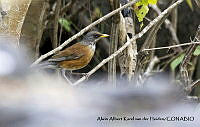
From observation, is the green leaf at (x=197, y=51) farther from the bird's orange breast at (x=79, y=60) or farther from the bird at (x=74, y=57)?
the bird's orange breast at (x=79, y=60)

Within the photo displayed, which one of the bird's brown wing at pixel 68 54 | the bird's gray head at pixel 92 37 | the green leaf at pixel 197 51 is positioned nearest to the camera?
the green leaf at pixel 197 51

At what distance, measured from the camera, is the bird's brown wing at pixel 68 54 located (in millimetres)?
3957

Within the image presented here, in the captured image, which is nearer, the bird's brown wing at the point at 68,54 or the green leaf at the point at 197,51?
the green leaf at the point at 197,51

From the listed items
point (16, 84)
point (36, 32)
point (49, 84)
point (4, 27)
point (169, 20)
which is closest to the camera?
point (16, 84)

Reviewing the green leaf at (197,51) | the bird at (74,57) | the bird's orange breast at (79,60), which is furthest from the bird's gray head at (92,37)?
the green leaf at (197,51)

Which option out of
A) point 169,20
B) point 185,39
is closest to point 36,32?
point 169,20

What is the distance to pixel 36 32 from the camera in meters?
2.99

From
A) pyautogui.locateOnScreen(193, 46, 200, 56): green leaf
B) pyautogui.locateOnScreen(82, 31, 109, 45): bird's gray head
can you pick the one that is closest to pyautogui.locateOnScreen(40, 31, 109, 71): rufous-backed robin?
pyautogui.locateOnScreen(82, 31, 109, 45): bird's gray head

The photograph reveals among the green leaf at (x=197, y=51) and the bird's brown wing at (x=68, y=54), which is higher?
the bird's brown wing at (x=68, y=54)

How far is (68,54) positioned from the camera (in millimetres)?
4031

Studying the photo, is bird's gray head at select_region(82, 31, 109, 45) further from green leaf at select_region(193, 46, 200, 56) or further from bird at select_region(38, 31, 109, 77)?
green leaf at select_region(193, 46, 200, 56)

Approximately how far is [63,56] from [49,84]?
3.18 m

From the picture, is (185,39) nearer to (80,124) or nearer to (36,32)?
(36,32)

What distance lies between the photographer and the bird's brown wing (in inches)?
156
